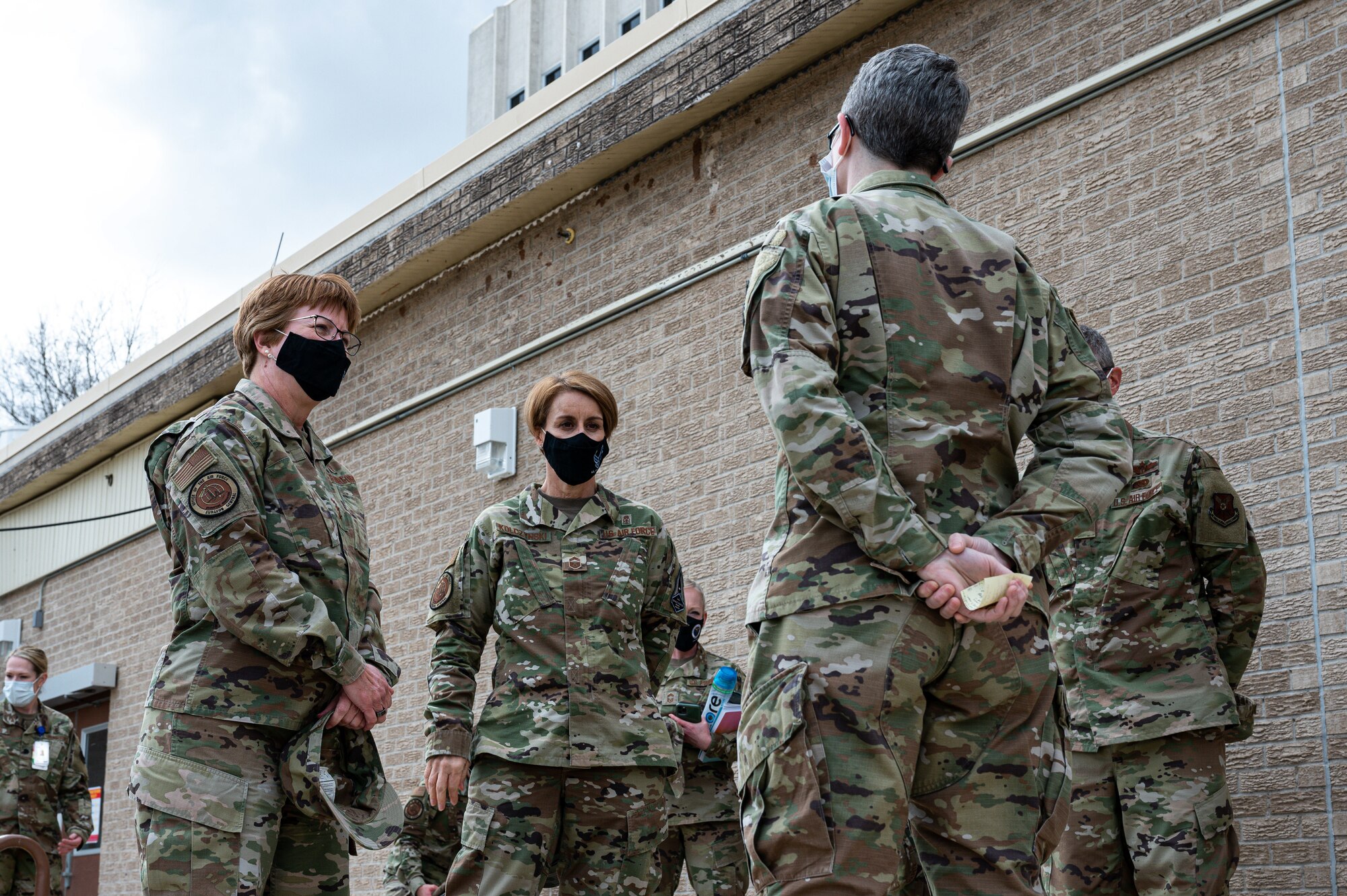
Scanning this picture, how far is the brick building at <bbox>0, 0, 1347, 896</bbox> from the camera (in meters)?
5.07

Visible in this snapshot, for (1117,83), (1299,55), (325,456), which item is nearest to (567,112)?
(1117,83)

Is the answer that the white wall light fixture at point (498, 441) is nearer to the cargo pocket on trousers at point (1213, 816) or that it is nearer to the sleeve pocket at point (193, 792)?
the cargo pocket on trousers at point (1213, 816)

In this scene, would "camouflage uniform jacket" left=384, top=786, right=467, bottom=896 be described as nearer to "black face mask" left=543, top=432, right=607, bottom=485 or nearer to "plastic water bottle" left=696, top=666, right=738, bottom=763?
"plastic water bottle" left=696, top=666, right=738, bottom=763

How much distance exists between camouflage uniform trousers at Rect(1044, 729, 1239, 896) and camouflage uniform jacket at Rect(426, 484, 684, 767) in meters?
1.37

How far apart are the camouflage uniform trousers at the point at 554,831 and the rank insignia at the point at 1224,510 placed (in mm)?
2056

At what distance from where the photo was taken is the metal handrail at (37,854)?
20.1 ft

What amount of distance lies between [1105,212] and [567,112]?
473 centimetres

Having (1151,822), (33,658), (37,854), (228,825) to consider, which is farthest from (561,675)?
(33,658)

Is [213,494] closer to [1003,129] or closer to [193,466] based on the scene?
[193,466]

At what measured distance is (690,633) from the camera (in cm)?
679

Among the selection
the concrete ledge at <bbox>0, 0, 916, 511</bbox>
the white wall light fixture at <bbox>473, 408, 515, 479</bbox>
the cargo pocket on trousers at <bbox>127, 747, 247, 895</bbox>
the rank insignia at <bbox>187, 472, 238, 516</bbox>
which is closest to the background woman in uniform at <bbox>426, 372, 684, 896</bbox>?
the cargo pocket on trousers at <bbox>127, 747, 247, 895</bbox>

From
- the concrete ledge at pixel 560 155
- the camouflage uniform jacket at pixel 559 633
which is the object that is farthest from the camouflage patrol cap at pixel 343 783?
the concrete ledge at pixel 560 155

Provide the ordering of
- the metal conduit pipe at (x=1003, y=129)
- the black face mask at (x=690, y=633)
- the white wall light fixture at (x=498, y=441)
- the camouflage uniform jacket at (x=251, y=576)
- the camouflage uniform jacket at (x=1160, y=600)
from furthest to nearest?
1. the white wall light fixture at (x=498, y=441)
2. the black face mask at (x=690, y=633)
3. the metal conduit pipe at (x=1003, y=129)
4. the camouflage uniform jacket at (x=1160, y=600)
5. the camouflage uniform jacket at (x=251, y=576)

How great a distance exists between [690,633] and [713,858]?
1.07 metres
